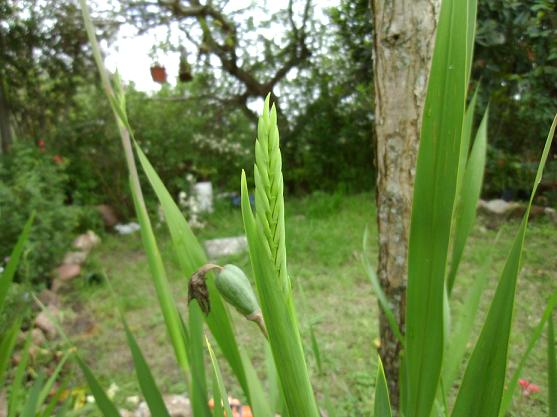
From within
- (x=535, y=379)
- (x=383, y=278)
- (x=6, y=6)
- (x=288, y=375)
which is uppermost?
(x=6, y=6)

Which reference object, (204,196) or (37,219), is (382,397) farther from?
(204,196)

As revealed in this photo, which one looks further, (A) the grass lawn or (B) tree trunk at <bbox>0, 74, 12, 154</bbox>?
(B) tree trunk at <bbox>0, 74, 12, 154</bbox>

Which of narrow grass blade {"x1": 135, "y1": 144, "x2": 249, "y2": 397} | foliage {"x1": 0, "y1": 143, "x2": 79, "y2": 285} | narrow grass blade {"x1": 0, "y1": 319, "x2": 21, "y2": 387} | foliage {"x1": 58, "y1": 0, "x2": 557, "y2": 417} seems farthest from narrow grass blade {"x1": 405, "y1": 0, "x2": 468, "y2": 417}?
foliage {"x1": 0, "y1": 143, "x2": 79, "y2": 285}

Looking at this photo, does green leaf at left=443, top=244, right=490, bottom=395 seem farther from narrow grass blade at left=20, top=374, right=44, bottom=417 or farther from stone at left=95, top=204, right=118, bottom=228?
stone at left=95, top=204, right=118, bottom=228

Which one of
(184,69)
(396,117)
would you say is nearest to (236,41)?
(184,69)

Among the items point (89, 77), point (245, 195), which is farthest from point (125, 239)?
point (245, 195)

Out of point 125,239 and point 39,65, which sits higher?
point 39,65

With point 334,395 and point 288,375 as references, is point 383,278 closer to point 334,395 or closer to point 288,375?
point 288,375

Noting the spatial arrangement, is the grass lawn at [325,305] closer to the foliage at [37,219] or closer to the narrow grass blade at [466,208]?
the foliage at [37,219]
